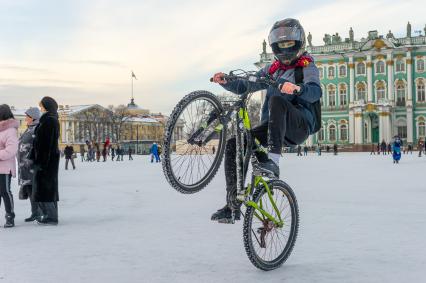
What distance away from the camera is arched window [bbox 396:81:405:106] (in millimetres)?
69625

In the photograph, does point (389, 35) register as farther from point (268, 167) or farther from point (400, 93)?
point (268, 167)

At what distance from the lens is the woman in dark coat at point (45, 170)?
7312 mm

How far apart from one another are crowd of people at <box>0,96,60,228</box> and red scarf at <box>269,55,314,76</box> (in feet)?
12.8

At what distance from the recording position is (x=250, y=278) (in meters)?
4.02

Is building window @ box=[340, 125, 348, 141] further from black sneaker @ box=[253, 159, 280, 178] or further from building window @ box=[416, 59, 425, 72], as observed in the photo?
black sneaker @ box=[253, 159, 280, 178]

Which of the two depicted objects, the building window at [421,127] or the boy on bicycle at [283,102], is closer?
the boy on bicycle at [283,102]

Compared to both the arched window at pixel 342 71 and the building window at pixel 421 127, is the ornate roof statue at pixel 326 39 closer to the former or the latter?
the arched window at pixel 342 71

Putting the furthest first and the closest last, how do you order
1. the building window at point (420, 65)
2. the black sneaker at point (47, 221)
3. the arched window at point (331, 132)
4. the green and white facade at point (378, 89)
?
the arched window at point (331, 132)
the building window at point (420, 65)
the green and white facade at point (378, 89)
the black sneaker at point (47, 221)

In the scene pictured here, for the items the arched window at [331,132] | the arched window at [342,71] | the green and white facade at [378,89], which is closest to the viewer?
the green and white facade at [378,89]

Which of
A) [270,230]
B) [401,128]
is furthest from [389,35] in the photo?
[270,230]

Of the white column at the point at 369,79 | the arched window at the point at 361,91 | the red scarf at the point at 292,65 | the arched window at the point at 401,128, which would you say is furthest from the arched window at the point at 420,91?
the red scarf at the point at 292,65

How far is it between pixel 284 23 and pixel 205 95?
0.95 m

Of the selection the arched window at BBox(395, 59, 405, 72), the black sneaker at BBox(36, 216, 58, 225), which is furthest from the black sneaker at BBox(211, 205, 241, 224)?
the arched window at BBox(395, 59, 405, 72)

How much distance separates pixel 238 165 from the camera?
13.6 ft
